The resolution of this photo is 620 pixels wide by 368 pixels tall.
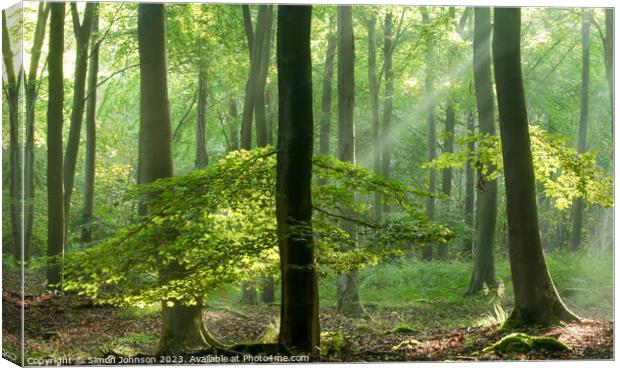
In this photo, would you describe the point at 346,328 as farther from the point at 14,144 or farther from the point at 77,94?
the point at 14,144

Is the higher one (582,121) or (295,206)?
(582,121)

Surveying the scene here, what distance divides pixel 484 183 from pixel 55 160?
4.46 metres

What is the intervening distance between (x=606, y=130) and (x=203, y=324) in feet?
15.5

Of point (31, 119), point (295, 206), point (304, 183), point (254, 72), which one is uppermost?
point (254, 72)

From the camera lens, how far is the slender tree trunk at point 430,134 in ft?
25.1

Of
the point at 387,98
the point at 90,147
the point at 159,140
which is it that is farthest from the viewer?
the point at 387,98

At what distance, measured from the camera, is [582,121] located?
26.2 feet

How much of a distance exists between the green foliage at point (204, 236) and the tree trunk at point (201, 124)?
0.73 ft

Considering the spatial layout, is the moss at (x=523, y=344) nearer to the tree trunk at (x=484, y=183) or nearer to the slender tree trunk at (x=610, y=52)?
the tree trunk at (x=484, y=183)

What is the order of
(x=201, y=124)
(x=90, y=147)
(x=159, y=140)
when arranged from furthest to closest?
(x=201, y=124) < (x=159, y=140) < (x=90, y=147)

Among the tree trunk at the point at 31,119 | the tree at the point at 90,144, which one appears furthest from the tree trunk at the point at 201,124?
the tree trunk at the point at 31,119

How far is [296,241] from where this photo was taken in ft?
23.8

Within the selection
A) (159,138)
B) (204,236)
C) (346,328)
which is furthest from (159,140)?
(346,328)

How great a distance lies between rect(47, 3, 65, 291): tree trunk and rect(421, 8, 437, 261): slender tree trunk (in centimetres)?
361
